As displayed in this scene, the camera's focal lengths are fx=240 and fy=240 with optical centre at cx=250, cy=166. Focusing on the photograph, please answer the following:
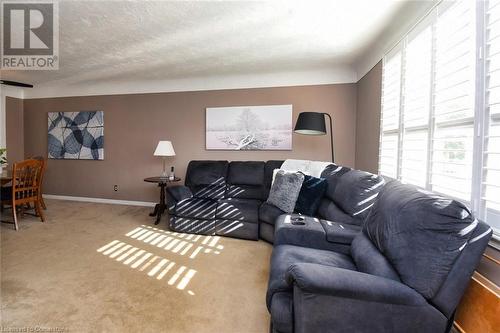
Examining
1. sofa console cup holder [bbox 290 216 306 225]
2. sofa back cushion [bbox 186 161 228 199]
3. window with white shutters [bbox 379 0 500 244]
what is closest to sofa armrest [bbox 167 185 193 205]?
sofa back cushion [bbox 186 161 228 199]

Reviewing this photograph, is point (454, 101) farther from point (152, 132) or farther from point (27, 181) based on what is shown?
point (27, 181)

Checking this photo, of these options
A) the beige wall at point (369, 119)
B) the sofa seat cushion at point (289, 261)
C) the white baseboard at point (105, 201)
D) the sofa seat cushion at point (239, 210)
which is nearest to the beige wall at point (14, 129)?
the white baseboard at point (105, 201)

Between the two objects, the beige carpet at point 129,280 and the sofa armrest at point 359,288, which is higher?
the sofa armrest at point 359,288

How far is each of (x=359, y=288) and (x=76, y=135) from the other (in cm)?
583

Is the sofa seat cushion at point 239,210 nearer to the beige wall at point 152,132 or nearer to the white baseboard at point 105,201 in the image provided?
the beige wall at point 152,132

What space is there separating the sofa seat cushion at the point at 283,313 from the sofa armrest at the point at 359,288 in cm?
20

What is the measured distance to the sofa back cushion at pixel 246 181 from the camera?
3.76 metres

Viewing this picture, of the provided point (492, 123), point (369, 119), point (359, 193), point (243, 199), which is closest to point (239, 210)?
point (243, 199)

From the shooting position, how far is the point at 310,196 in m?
2.87

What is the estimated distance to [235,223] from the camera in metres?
3.22

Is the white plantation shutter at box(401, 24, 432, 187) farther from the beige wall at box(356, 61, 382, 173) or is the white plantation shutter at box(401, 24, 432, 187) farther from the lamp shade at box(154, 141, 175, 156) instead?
the lamp shade at box(154, 141, 175, 156)

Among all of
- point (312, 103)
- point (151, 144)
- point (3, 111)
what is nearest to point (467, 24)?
point (312, 103)

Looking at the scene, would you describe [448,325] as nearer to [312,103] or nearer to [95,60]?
[312,103]

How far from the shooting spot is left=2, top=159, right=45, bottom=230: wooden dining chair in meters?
3.38
